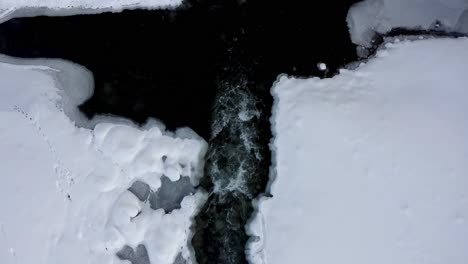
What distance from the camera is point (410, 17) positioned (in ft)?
7.26

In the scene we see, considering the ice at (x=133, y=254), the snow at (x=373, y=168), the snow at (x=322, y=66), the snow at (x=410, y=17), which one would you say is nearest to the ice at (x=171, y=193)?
the ice at (x=133, y=254)

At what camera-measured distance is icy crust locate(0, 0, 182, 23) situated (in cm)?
225

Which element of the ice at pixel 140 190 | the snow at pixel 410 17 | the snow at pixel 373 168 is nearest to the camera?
the snow at pixel 373 168

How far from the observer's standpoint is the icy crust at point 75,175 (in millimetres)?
1999

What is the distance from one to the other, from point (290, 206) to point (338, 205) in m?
0.23

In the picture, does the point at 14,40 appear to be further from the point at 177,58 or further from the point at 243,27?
the point at 243,27

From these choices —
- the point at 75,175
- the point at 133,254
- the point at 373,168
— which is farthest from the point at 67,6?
the point at 373,168

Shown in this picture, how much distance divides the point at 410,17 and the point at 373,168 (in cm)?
87

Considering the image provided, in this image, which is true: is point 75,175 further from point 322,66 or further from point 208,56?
point 322,66

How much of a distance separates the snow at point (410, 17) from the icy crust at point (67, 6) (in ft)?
3.31

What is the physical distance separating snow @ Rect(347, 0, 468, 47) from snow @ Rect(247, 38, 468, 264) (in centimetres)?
17

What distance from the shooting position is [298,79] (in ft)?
7.09

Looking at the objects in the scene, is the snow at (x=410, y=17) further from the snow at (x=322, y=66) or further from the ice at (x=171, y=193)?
the ice at (x=171, y=193)

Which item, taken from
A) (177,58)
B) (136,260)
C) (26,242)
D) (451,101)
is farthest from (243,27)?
(26,242)
